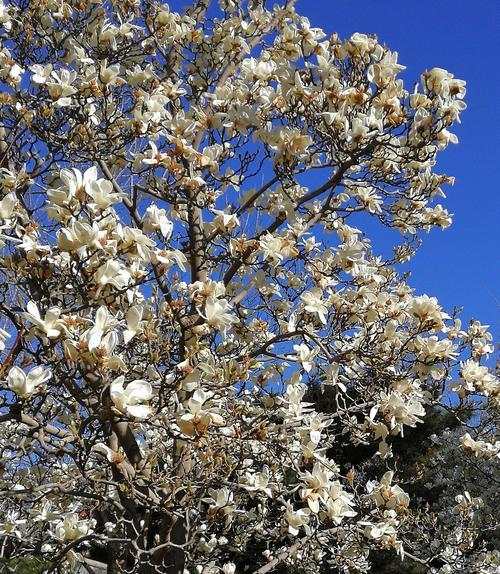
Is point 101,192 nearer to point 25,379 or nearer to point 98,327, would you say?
point 98,327

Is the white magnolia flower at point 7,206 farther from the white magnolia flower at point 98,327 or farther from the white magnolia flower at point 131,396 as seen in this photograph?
the white magnolia flower at point 131,396

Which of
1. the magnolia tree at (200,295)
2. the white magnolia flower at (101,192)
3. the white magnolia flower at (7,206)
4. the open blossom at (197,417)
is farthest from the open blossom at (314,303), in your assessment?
the white magnolia flower at (7,206)

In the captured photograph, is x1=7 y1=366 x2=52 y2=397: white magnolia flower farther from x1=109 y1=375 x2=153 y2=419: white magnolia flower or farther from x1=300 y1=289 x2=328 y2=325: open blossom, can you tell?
x1=300 y1=289 x2=328 y2=325: open blossom

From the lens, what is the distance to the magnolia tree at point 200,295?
2047 mm

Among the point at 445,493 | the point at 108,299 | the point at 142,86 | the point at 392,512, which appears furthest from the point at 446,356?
the point at 445,493

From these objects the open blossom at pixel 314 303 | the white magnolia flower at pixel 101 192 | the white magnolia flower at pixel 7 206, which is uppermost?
the open blossom at pixel 314 303

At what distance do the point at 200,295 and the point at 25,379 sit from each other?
681mm

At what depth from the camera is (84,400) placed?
2553mm

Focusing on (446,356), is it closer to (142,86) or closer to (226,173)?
(226,173)

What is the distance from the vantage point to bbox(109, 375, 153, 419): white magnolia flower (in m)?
1.73

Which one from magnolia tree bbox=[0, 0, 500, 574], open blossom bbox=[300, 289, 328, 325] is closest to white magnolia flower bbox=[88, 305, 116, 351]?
magnolia tree bbox=[0, 0, 500, 574]

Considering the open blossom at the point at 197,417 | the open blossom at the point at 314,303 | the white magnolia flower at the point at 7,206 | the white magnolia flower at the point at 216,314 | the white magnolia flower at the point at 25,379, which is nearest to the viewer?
the white magnolia flower at the point at 25,379

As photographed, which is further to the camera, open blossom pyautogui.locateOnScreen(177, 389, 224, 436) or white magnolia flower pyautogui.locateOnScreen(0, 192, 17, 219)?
white magnolia flower pyautogui.locateOnScreen(0, 192, 17, 219)

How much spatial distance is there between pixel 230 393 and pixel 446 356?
3.26ft
